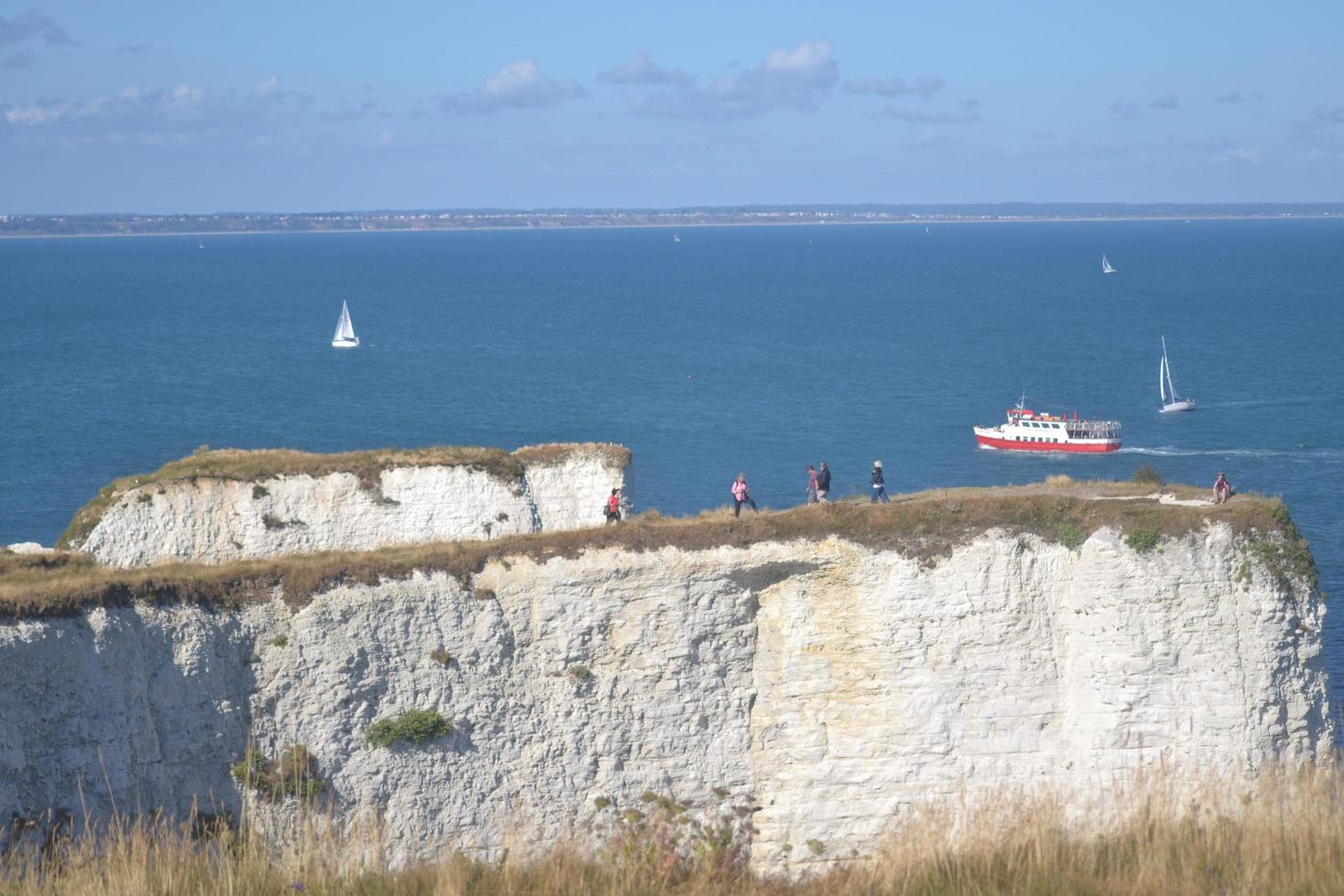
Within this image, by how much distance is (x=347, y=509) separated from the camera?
33.2 meters

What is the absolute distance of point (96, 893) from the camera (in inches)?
495

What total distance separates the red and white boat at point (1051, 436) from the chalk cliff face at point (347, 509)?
175ft

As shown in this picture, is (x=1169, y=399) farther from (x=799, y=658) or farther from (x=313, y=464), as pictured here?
(x=799, y=658)

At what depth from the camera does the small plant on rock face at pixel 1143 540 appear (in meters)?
25.6

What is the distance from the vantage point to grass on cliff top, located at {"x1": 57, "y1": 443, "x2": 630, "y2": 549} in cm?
3188

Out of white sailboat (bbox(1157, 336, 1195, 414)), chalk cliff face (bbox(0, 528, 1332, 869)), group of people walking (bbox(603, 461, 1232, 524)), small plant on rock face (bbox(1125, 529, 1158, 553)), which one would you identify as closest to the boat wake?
white sailboat (bbox(1157, 336, 1195, 414))

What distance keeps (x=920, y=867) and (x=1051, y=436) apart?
240ft

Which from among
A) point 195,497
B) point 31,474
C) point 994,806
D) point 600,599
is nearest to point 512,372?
point 31,474

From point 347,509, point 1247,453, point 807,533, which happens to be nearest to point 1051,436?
point 1247,453

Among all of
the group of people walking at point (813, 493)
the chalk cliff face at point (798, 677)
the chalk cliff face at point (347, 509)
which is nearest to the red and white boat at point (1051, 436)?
the chalk cliff face at point (347, 509)

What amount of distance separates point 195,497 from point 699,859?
21.0 meters

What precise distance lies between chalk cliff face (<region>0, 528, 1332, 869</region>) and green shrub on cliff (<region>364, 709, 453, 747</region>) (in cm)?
18

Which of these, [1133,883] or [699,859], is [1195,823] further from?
[699,859]

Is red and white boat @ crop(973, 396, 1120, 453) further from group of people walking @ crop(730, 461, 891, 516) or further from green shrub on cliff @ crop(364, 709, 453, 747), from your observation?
green shrub on cliff @ crop(364, 709, 453, 747)
